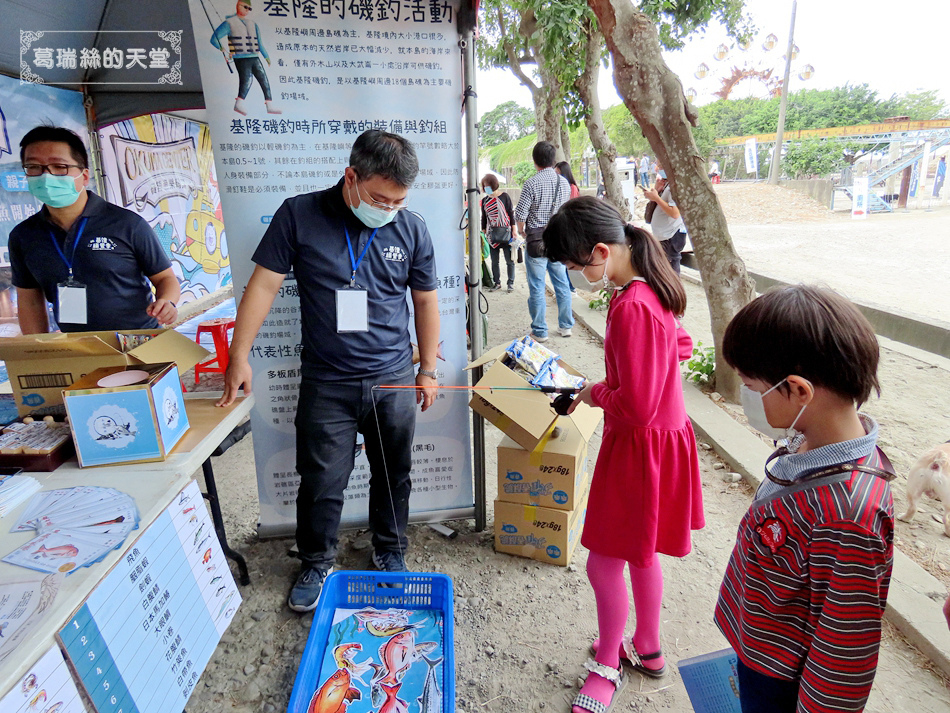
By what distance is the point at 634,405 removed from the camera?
149 centimetres

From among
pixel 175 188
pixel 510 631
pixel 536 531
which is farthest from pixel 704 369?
pixel 175 188

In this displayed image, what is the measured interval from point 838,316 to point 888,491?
1.02 feet

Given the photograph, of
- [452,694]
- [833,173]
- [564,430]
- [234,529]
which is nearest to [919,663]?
[564,430]

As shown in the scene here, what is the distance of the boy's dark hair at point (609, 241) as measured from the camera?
1.54 metres

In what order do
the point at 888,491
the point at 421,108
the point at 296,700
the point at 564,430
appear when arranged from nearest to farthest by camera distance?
the point at 888,491 < the point at 296,700 < the point at 421,108 < the point at 564,430

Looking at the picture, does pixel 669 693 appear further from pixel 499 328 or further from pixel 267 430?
pixel 499 328

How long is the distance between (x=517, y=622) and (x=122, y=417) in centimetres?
165

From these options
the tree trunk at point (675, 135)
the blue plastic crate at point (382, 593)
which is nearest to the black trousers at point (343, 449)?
the blue plastic crate at point (382, 593)

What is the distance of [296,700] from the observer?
67.5 inches

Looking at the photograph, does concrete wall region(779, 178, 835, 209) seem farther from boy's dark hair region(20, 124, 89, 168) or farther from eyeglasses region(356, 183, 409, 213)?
boy's dark hair region(20, 124, 89, 168)

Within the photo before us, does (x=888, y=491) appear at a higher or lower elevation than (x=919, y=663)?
higher

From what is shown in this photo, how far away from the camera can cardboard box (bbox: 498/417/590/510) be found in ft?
7.68

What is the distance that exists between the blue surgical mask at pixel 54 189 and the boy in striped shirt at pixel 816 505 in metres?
2.46

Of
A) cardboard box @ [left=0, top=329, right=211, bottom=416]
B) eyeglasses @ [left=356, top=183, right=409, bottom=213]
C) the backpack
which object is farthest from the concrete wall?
cardboard box @ [left=0, top=329, right=211, bottom=416]
